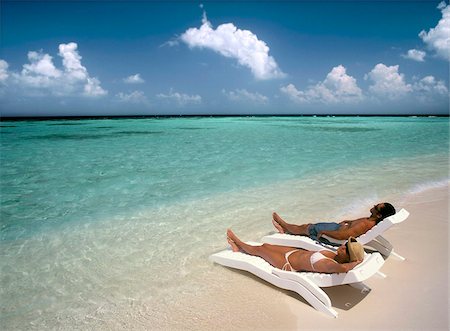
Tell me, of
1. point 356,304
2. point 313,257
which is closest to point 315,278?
point 313,257

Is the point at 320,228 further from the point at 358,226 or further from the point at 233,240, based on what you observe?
the point at 233,240

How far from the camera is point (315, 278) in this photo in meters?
3.13

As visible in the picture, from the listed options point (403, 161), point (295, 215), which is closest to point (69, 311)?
point (295, 215)

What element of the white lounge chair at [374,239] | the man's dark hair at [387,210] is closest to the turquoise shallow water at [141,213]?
the white lounge chair at [374,239]

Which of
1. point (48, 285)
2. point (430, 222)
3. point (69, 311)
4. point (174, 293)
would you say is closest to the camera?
point (69, 311)

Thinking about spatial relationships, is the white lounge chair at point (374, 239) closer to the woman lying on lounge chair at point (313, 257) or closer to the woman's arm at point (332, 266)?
the woman lying on lounge chair at point (313, 257)

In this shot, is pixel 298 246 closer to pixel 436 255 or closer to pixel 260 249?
pixel 260 249

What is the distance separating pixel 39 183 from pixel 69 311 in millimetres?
6669

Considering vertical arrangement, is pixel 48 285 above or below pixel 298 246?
below

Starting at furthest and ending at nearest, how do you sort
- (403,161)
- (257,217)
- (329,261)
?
(403,161), (257,217), (329,261)

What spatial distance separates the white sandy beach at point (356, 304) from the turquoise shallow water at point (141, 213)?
0.46 metres

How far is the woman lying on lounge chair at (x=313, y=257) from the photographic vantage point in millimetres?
2943

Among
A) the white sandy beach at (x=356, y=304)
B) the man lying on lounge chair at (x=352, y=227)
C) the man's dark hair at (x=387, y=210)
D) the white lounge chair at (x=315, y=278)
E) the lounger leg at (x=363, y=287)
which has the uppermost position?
the man's dark hair at (x=387, y=210)

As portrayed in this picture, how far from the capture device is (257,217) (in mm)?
6008
